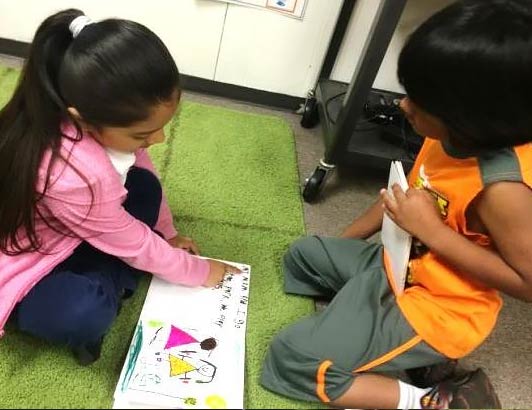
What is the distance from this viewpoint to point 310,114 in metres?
1.50

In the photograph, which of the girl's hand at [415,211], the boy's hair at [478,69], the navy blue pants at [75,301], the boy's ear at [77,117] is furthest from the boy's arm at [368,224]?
the boy's ear at [77,117]

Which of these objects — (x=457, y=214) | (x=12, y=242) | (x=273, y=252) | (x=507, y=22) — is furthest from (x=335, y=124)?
(x=12, y=242)

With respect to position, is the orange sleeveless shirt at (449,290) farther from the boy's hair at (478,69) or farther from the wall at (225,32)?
Answer: the wall at (225,32)

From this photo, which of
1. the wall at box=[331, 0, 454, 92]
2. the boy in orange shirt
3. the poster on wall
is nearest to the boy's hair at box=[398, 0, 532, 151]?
the boy in orange shirt

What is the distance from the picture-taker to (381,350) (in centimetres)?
79

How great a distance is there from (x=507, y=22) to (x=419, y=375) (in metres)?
0.54

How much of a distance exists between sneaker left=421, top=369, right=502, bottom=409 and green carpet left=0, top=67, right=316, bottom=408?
6.1 inches

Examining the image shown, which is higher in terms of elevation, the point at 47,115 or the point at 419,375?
the point at 47,115

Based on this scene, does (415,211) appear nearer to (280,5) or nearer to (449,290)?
(449,290)

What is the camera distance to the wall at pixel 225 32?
1.40 m

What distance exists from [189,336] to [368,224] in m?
0.42

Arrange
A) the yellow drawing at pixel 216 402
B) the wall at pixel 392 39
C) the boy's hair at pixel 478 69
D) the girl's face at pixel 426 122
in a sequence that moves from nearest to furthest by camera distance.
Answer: the yellow drawing at pixel 216 402
the boy's hair at pixel 478 69
the girl's face at pixel 426 122
the wall at pixel 392 39

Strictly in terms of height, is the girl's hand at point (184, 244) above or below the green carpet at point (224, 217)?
above

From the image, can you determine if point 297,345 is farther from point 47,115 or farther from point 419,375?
point 47,115
